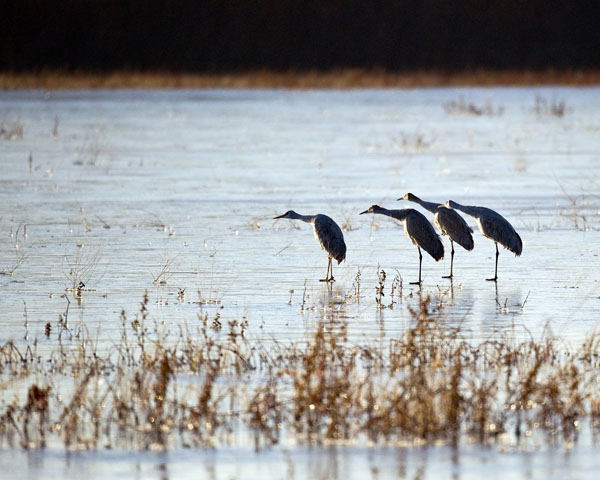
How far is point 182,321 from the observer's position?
32.7 ft

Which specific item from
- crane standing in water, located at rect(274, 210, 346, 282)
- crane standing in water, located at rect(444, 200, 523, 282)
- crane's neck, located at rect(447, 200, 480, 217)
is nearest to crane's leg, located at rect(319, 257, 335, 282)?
crane standing in water, located at rect(274, 210, 346, 282)

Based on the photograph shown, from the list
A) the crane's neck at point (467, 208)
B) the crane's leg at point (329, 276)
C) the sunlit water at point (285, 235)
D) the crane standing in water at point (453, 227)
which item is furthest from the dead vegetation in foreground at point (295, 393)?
the crane's neck at point (467, 208)

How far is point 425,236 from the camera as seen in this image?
12.3 metres

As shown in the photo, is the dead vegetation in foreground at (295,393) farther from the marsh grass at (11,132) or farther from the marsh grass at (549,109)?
the marsh grass at (549,109)

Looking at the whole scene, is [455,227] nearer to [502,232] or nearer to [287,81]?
[502,232]

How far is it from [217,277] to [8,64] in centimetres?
5600

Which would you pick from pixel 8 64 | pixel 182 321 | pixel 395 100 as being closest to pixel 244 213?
pixel 182 321

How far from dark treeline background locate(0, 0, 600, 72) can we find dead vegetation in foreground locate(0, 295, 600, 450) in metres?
58.0

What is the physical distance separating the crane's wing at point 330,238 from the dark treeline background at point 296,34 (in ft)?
178

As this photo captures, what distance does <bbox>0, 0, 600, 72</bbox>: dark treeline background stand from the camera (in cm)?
6744

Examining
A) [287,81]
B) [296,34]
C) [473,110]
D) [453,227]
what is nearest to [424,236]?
[453,227]

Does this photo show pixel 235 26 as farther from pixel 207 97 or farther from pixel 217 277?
pixel 217 277

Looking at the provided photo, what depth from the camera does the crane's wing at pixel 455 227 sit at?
12.5m

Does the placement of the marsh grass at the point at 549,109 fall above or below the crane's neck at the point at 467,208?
above
